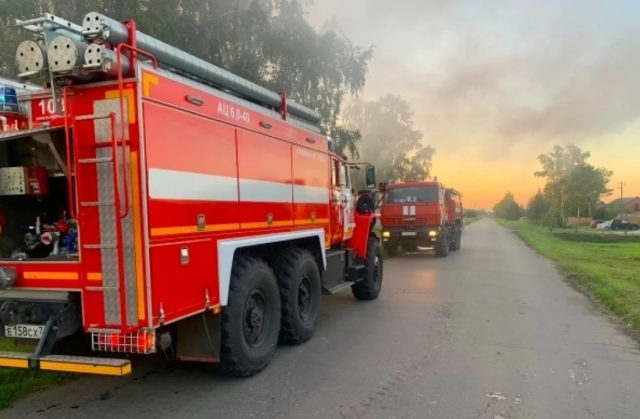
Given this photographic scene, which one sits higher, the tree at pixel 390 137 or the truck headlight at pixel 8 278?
the tree at pixel 390 137

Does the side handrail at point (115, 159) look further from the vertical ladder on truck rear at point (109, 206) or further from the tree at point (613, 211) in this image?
the tree at point (613, 211)

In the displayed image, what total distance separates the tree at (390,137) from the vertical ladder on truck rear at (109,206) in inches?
1463

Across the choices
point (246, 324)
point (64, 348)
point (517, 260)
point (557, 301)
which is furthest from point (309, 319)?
point (517, 260)

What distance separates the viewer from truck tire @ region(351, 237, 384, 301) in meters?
9.67

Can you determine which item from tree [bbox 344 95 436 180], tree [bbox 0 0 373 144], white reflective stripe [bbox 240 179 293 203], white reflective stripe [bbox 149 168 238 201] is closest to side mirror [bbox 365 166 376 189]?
white reflective stripe [bbox 240 179 293 203]

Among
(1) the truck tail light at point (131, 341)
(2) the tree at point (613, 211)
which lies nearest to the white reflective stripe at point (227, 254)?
(1) the truck tail light at point (131, 341)

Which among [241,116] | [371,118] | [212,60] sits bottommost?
[241,116]

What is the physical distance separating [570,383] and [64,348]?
500 centimetres

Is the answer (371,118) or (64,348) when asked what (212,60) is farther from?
(371,118)

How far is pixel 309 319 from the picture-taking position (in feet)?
22.8

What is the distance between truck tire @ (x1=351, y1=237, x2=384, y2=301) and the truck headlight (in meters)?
6.33

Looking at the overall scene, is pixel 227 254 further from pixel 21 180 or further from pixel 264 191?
pixel 21 180

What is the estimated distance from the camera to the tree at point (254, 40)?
12.7m

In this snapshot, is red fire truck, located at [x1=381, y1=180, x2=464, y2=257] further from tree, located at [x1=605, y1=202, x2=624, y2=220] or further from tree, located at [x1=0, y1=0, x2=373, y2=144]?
tree, located at [x1=605, y1=202, x2=624, y2=220]
